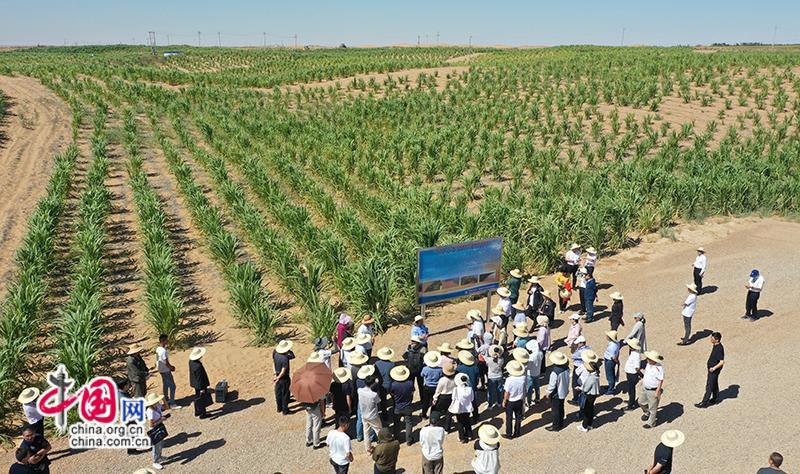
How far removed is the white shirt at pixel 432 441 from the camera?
6914 mm

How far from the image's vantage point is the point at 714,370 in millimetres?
8641

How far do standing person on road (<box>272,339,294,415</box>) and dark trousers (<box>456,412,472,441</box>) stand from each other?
2.82 meters

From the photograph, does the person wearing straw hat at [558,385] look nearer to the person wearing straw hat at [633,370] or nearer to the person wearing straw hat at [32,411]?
the person wearing straw hat at [633,370]

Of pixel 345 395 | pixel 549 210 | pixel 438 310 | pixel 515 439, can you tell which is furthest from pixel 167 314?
pixel 549 210

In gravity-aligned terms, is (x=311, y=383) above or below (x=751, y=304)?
above

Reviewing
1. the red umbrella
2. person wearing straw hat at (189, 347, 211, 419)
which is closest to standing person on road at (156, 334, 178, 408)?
person wearing straw hat at (189, 347, 211, 419)

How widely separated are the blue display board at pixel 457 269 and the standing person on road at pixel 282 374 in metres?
3.47

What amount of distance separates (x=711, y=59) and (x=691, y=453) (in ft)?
176

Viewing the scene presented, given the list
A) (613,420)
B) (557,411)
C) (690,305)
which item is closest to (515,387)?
(557,411)

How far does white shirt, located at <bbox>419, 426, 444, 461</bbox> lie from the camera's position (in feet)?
22.7

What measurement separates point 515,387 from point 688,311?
16.0ft

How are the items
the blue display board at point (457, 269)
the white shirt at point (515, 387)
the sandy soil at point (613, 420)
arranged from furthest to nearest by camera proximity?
the blue display board at point (457, 269), the white shirt at point (515, 387), the sandy soil at point (613, 420)

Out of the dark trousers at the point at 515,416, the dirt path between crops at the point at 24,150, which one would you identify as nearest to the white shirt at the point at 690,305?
the dark trousers at the point at 515,416

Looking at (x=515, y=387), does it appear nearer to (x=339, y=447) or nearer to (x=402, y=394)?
(x=402, y=394)
